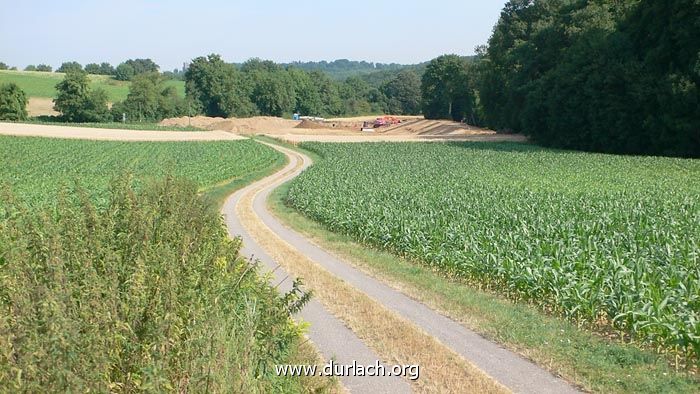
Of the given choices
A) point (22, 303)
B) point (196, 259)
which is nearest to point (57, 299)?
point (22, 303)

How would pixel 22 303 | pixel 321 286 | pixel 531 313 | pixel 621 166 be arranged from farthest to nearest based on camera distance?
pixel 621 166 < pixel 321 286 < pixel 531 313 < pixel 22 303

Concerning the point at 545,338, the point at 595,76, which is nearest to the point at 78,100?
the point at 595,76

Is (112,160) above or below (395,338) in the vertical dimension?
below

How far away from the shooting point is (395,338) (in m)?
10.6

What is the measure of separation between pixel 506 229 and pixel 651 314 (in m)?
8.87

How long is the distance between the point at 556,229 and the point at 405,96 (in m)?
165

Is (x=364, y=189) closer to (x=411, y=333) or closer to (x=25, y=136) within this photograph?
(x=411, y=333)

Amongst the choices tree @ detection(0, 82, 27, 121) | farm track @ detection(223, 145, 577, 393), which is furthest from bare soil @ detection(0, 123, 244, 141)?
farm track @ detection(223, 145, 577, 393)

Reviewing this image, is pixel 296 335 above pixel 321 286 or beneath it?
above

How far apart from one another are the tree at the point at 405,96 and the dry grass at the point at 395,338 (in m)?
165

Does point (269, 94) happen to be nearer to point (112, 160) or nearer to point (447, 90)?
point (447, 90)

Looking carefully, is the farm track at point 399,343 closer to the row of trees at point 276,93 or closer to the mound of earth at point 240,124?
the mound of earth at point 240,124

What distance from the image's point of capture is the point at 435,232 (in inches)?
763

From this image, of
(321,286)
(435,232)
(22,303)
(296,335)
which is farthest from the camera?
(435,232)
